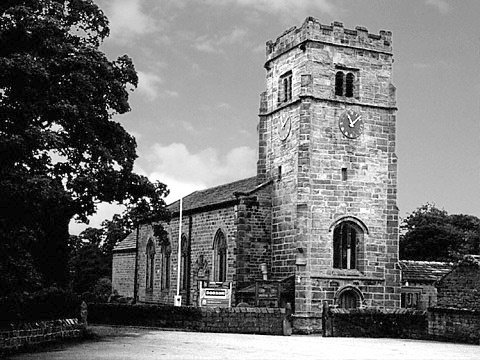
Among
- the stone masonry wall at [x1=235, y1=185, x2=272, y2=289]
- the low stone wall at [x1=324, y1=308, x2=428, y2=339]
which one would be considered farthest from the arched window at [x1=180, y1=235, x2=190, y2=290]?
the low stone wall at [x1=324, y1=308, x2=428, y2=339]

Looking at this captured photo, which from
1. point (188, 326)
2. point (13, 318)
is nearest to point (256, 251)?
point (188, 326)

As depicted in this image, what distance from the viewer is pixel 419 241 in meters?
78.1

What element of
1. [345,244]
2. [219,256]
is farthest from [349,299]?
[219,256]

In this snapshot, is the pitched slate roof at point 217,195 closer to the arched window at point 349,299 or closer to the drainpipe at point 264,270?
the drainpipe at point 264,270

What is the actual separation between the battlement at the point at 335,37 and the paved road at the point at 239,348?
1809 cm

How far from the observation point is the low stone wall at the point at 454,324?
27.8 metres

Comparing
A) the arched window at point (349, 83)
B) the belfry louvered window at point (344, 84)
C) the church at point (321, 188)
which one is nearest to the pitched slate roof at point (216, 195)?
the church at point (321, 188)

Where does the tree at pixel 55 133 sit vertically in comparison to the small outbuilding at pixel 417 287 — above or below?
above

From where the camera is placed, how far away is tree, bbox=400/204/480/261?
76.4 metres

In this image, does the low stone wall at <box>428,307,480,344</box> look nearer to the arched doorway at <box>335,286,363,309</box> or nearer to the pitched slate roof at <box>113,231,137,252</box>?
the arched doorway at <box>335,286,363,309</box>

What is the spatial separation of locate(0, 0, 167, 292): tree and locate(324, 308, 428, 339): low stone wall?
351 inches

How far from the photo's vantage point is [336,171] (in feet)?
139

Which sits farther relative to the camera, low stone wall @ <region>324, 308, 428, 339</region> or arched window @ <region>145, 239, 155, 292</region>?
arched window @ <region>145, 239, 155, 292</region>

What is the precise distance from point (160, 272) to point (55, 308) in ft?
94.1
